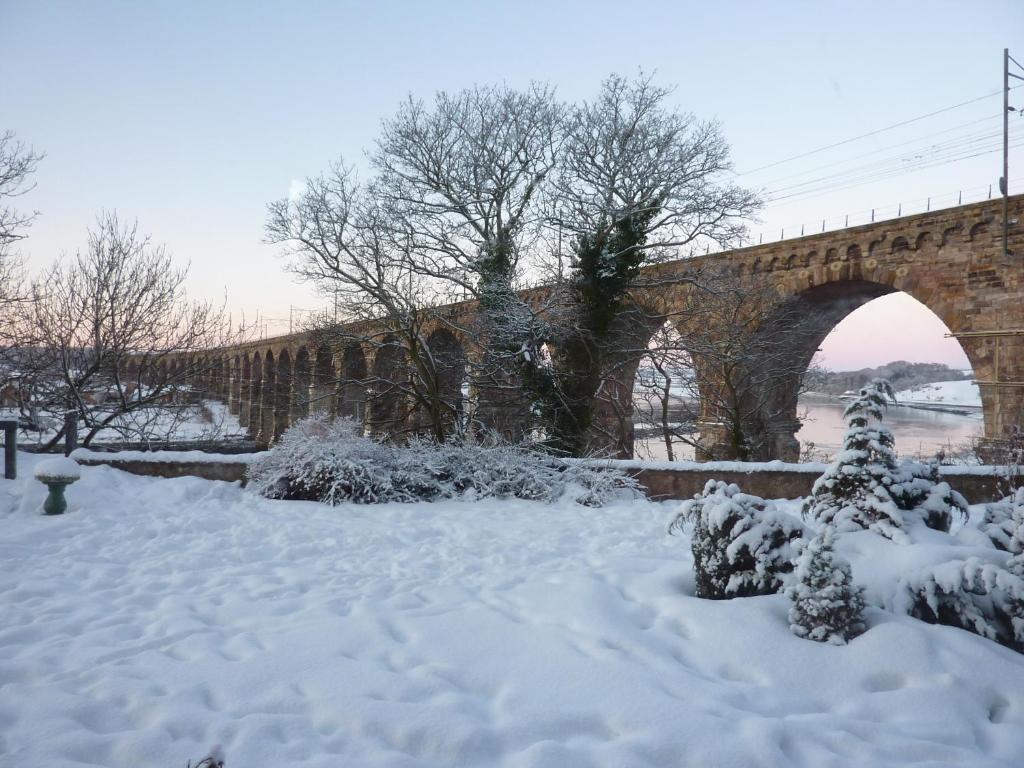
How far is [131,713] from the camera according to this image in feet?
7.91

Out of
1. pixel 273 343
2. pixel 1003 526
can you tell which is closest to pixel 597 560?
pixel 1003 526

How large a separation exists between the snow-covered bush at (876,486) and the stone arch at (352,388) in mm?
7236

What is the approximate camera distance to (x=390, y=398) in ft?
53.8

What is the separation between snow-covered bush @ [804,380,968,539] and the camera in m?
3.88

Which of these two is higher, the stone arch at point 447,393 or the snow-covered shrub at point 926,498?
the stone arch at point 447,393

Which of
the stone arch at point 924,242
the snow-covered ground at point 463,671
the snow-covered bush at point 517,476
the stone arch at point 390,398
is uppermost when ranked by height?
the stone arch at point 924,242

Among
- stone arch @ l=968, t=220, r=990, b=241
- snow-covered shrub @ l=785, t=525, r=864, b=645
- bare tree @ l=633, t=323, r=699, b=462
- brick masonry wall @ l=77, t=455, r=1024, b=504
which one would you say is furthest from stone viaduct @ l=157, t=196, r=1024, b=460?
snow-covered shrub @ l=785, t=525, r=864, b=645

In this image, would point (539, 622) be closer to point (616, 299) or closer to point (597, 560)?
point (597, 560)

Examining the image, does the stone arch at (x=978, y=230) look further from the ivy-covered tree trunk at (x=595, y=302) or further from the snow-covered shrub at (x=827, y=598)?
the snow-covered shrub at (x=827, y=598)

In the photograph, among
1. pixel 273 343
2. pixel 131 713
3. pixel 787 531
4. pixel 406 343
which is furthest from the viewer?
pixel 273 343

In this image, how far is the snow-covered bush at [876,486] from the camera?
388 centimetres

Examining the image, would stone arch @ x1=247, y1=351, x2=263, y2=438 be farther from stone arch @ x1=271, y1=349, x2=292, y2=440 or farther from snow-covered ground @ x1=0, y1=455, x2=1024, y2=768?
snow-covered ground @ x1=0, y1=455, x2=1024, y2=768

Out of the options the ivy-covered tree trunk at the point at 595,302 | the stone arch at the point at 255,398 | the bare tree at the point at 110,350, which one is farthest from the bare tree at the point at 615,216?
the stone arch at the point at 255,398

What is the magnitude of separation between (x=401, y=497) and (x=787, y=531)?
17.0 feet
